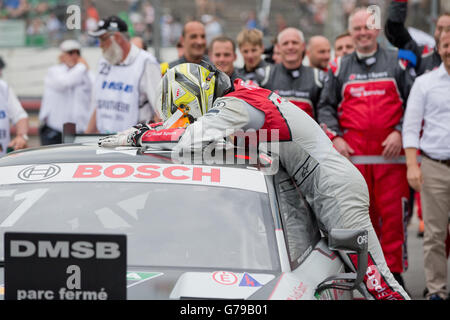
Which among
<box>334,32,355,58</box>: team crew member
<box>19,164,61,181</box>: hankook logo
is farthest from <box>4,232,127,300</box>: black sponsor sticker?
<box>334,32,355,58</box>: team crew member

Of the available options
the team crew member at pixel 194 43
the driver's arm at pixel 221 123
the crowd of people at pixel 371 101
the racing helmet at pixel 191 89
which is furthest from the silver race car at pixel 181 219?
the team crew member at pixel 194 43

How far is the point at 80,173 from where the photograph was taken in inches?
144

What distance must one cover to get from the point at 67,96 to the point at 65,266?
795cm

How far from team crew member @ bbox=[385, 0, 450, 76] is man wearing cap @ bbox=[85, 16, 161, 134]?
215cm

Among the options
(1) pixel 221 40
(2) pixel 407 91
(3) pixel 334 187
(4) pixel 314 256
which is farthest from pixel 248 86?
(1) pixel 221 40

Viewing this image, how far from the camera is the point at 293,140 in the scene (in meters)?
4.16

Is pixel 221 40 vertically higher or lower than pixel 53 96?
higher

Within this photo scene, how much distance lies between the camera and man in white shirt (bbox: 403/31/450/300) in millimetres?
6156

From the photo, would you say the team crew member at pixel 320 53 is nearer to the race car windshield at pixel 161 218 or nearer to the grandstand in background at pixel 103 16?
the race car windshield at pixel 161 218

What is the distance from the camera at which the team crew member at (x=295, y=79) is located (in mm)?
7016

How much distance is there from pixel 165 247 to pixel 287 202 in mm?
788
